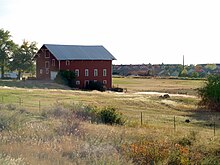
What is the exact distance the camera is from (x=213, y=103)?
170 ft

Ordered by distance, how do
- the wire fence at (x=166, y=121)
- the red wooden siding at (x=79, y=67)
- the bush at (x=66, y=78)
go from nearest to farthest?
1. the wire fence at (x=166, y=121)
2. the bush at (x=66, y=78)
3. the red wooden siding at (x=79, y=67)

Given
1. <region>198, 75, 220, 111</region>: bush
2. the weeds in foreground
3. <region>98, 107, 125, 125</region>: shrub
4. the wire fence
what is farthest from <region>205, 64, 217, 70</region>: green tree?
the weeds in foreground

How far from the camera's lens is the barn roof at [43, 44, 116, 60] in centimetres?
8231

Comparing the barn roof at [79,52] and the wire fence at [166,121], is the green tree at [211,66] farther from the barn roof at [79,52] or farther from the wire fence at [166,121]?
the wire fence at [166,121]

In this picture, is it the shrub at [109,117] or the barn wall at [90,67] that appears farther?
the barn wall at [90,67]

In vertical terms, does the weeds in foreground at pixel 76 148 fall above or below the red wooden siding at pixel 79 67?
below

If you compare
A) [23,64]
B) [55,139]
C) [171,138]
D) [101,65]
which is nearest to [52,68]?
[101,65]

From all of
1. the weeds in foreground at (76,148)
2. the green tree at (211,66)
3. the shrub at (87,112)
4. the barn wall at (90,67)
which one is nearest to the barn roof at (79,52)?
the barn wall at (90,67)

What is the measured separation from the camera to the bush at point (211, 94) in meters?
51.4

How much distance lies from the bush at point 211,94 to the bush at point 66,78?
29748 millimetres

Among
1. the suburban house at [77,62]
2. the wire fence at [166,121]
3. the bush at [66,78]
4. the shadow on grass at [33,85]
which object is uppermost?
the suburban house at [77,62]

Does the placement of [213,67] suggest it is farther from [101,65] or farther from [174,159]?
[174,159]

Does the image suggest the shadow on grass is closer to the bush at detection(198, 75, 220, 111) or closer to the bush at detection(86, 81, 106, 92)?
the bush at detection(86, 81, 106, 92)

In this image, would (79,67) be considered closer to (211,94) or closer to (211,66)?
(211,94)
